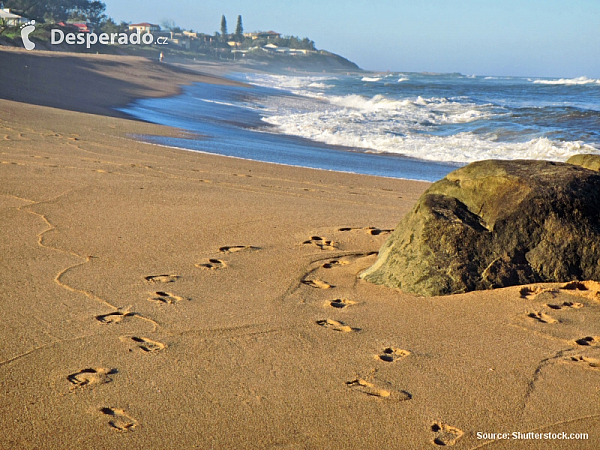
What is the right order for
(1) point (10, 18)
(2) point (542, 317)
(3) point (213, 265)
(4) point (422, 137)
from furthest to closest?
(1) point (10, 18) < (4) point (422, 137) < (3) point (213, 265) < (2) point (542, 317)

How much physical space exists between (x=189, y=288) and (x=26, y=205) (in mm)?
2297

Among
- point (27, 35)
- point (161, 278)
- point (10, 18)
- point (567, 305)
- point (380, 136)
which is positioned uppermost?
point (10, 18)

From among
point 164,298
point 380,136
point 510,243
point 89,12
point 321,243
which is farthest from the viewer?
point 89,12

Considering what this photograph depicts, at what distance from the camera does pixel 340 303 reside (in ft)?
10.5

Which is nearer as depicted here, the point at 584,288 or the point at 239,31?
the point at 584,288

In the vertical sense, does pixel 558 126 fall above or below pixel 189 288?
above

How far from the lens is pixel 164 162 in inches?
290

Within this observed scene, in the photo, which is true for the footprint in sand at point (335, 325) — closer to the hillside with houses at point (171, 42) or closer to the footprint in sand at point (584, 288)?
the footprint in sand at point (584, 288)

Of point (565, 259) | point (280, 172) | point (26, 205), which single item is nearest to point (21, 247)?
point (26, 205)

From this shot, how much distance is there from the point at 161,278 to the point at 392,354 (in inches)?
62.2

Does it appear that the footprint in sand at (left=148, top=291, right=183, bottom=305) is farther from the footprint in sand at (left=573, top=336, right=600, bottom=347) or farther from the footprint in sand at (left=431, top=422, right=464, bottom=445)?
the footprint in sand at (left=573, top=336, right=600, bottom=347)

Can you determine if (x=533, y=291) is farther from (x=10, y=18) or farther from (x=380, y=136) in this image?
(x=10, y=18)

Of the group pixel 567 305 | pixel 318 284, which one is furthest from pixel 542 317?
pixel 318 284

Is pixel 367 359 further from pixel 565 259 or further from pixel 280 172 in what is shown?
pixel 280 172
